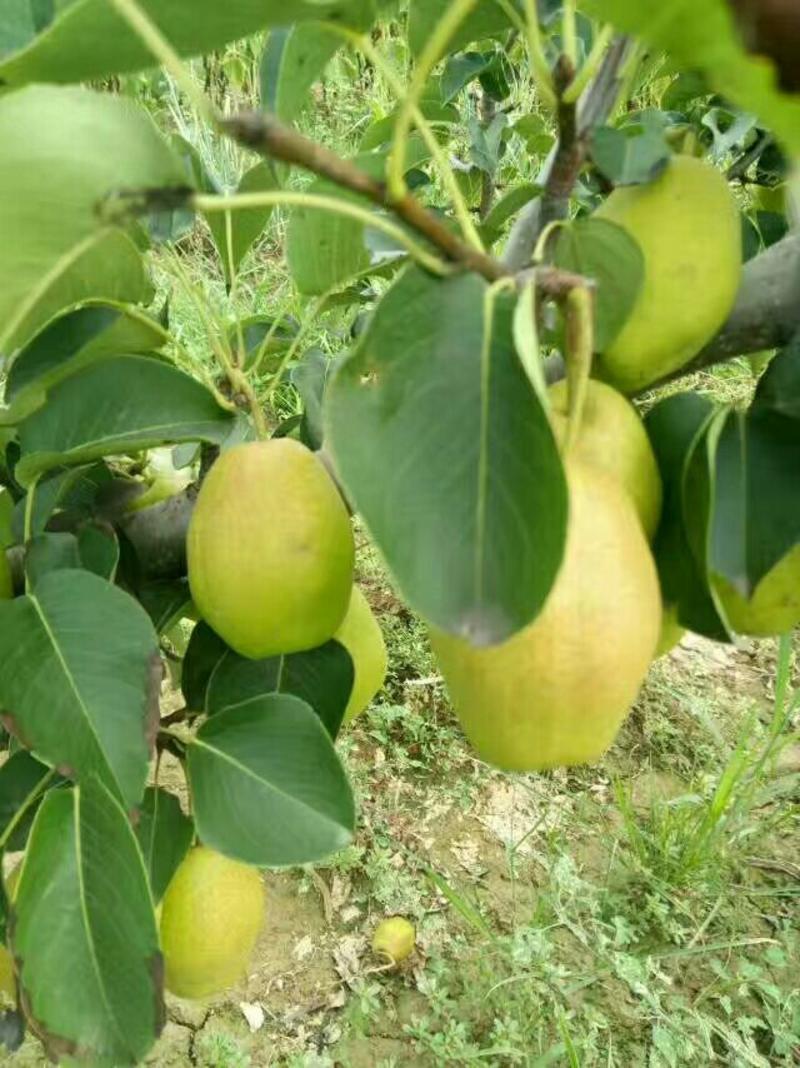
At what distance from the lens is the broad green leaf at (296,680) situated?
0.66 metres

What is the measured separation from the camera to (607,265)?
1.50ft

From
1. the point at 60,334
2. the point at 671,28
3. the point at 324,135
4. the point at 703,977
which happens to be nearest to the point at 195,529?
the point at 60,334

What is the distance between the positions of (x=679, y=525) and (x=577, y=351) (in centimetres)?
13

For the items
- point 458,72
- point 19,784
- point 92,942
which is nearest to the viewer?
point 92,942

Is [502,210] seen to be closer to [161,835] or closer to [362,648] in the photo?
[362,648]

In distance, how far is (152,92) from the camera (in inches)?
122

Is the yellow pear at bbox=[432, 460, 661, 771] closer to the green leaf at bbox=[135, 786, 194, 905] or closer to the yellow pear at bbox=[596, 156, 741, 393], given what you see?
the yellow pear at bbox=[596, 156, 741, 393]

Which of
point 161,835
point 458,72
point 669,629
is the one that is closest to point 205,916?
point 161,835

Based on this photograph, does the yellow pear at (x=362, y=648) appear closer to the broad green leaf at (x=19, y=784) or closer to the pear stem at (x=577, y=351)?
the broad green leaf at (x=19, y=784)

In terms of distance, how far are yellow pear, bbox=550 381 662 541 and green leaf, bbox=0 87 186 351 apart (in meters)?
0.18

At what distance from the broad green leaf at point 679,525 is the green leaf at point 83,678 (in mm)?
267

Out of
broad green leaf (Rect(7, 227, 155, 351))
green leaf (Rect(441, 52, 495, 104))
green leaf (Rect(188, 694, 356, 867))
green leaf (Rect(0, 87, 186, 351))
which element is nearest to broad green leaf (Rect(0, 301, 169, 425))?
broad green leaf (Rect(7, 227, 155, 351))

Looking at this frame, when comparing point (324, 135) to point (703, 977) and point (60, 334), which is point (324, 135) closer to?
point (703, 977)

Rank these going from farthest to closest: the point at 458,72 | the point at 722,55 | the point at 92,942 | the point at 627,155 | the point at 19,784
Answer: the point at 458,72, the point at 19,784, the point at 92,942, the point at 627,155, the point at 722,55
